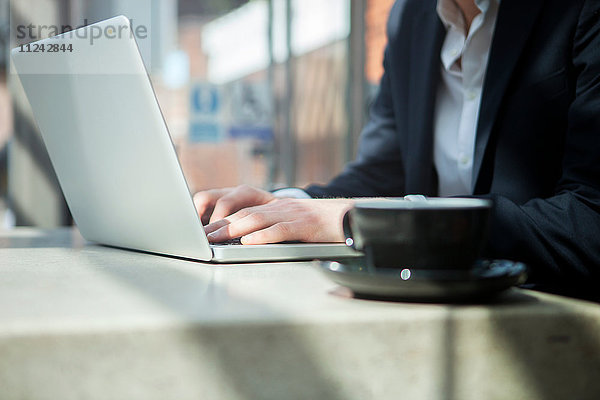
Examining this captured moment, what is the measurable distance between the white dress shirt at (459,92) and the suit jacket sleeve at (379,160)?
5.8 inches

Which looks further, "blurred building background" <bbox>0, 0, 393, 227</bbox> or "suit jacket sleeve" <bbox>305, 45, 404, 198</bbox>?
"blurred building background" <bbox>0, 0, 393, 227</bbox>

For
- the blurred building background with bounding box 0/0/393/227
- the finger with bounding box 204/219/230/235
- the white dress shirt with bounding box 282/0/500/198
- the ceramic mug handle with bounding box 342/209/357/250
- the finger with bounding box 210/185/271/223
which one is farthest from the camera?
the blurred building background with bounding box 0/0/393/227

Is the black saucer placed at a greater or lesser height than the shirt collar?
lesser

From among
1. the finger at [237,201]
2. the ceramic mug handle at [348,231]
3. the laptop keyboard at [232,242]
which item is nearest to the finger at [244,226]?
the laptop keyboard at [232,242]

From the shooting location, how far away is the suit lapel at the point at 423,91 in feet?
4.70

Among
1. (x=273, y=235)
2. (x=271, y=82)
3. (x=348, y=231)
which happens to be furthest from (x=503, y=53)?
(x=271, y=82)

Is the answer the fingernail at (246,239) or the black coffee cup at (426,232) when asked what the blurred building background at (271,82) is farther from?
the black coffee cup at (426,232)

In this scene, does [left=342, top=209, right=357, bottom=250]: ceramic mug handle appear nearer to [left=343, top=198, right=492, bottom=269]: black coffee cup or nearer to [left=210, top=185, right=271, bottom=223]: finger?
[left=343, top=198, right=492, bottom=269]: black coffee cup

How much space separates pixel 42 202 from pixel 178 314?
89.7 inches

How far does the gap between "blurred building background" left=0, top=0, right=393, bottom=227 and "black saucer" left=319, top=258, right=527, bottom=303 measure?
367 cm

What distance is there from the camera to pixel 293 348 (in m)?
0.44

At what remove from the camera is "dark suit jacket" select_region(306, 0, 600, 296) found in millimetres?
784

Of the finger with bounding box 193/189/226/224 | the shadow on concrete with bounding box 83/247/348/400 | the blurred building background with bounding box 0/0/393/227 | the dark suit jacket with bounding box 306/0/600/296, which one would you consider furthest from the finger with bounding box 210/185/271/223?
the blurred building background with bounding box 0/0/393/227

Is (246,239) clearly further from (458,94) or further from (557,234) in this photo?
(458,94)
